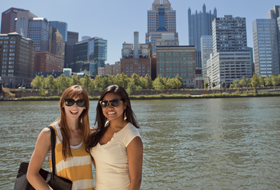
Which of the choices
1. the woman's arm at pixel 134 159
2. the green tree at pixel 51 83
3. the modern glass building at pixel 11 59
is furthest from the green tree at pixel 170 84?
the modern glass building at pixel 11 59

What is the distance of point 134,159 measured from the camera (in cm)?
293

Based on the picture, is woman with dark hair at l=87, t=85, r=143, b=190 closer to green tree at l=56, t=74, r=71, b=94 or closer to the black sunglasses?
the black sunglasses

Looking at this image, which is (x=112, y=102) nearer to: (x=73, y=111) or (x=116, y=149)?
(x=73, y=111)

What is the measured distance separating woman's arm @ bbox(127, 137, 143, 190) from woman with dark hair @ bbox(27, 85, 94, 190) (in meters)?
0.72

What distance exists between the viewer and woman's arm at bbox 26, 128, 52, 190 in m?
2.91

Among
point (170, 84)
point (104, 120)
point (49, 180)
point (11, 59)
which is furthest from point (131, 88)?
point (11, 59)

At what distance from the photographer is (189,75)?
526ft

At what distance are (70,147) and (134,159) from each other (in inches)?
39.9

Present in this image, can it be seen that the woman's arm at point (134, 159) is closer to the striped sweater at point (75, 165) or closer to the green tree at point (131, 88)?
the striped sweater at point (75, 165)

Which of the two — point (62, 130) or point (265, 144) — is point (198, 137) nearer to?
point (265, 144)

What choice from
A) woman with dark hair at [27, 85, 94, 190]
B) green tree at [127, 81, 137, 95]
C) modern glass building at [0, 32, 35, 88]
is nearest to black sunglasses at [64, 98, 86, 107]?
woman with dark hair at [27, 85, 94, 190]

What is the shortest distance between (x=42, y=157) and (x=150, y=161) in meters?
7.29

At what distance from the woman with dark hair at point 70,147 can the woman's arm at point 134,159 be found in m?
0.72

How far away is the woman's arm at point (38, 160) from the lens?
2.91 m
